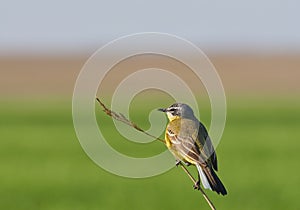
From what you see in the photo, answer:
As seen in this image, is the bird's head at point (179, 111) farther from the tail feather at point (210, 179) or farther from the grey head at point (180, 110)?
the tail feather at point (210, 179)

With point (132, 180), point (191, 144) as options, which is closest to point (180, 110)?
point (191, 144)

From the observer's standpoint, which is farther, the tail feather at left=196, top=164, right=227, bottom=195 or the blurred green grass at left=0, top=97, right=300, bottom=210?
the blurred green grass at left=0, top=97, right=300, bottom=210

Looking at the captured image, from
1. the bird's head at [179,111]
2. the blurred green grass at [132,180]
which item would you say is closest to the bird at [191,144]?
the bird's head at [179,111]

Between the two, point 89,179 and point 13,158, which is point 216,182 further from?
point 13,158

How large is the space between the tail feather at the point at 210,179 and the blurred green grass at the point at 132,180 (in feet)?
47.9

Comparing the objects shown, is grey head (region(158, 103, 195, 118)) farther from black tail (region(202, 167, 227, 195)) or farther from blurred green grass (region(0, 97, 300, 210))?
blurred green grass (region(0, 97, 300, 210))

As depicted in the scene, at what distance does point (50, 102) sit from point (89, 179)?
40891 mm

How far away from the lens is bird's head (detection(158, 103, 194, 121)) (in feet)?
8.71

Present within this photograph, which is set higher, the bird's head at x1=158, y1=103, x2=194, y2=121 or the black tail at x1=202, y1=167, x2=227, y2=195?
the bird's head at x1=158, y1=103, x2=194, y2=121

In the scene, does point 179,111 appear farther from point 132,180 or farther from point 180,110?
point 132,180

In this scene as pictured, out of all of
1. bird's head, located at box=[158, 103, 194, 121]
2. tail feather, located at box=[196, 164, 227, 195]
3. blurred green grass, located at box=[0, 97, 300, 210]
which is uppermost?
blurred green grass, located at box=[0, 97, 300, 210]

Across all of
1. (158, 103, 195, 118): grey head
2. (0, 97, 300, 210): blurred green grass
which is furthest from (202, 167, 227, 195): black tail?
(0, 97, 300, 210): blurred green grass

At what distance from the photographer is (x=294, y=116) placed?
5288cm

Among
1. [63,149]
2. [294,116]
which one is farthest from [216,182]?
[294,116]
